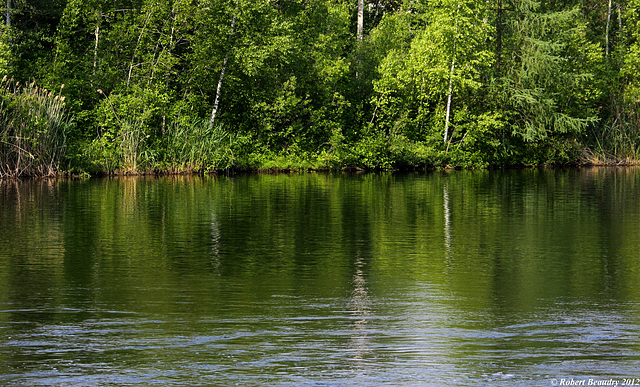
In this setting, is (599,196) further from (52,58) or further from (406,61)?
(52,58)

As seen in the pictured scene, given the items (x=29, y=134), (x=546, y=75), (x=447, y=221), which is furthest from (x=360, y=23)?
(x=447, y=221)

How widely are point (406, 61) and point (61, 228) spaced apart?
35.3m

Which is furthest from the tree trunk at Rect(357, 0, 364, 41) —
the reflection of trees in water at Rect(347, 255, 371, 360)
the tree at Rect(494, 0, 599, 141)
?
the reflection of trees in water at Rect(347, 255, 371, 360)

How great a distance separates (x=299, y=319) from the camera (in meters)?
10.1

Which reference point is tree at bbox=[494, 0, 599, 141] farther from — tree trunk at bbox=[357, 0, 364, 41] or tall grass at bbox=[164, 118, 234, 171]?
tall grass at bbox=[164, 118, 234, 171]

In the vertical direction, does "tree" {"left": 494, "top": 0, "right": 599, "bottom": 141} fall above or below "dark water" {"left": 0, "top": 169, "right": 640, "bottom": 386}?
above

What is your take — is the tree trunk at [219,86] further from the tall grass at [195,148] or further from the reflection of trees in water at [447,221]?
the reflection of trees in water at [447,221]

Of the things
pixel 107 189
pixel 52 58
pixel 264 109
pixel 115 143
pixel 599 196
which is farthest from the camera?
pixel 264 109

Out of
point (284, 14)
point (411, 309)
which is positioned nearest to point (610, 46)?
point (284, 14)

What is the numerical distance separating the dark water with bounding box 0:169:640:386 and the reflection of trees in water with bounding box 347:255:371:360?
0.10ft

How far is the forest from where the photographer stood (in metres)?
42.4

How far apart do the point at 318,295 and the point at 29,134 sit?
1087 inches

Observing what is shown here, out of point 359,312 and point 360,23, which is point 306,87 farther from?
point 359,312

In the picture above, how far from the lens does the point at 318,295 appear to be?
1159cm
